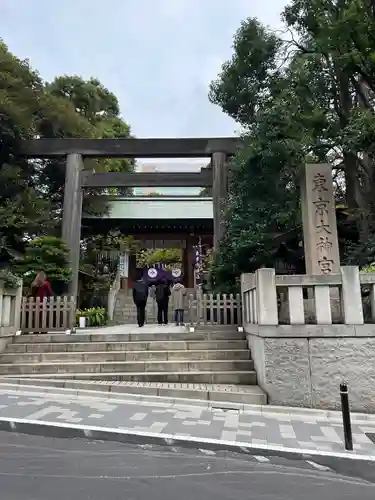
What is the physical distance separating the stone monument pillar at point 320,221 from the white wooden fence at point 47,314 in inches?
230

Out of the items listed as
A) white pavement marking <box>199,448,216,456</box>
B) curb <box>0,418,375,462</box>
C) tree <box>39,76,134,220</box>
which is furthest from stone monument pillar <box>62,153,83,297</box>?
white pavement marking <box>199,448,216,456</box>

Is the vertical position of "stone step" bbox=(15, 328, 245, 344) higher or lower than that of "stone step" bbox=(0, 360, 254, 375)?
higher

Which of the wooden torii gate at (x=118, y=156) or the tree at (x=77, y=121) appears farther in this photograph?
the tree at (x=77, y=121)

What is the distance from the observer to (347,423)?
15.0 ft

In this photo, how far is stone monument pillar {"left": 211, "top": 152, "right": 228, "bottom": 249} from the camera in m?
15.0

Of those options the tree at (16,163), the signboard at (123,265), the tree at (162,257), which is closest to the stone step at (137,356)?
the tree at (16,163)

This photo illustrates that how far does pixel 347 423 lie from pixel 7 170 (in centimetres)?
1552

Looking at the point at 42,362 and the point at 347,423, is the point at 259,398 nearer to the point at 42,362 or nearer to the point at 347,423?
the point at 347,423

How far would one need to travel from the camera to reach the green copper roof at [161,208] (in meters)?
21.5

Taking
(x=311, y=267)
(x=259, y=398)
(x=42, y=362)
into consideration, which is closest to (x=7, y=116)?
(x=42, y=362)

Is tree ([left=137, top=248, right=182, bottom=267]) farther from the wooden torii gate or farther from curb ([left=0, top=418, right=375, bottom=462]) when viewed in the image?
curb ([left=0, top=418, right=375, bottom=462])

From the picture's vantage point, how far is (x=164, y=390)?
22.8 ft

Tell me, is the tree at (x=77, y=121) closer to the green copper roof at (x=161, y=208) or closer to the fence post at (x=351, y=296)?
the green copper roof at (x=161, y=208)

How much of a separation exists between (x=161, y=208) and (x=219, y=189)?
7487mm
